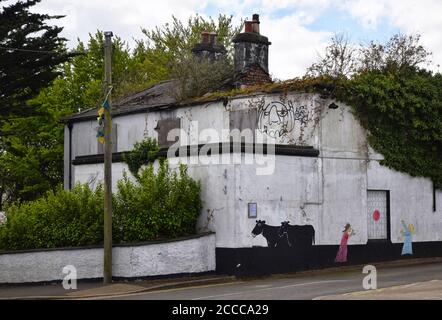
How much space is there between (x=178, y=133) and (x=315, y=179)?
24.0 feet

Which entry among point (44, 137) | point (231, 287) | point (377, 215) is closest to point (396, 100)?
point (377, 215)

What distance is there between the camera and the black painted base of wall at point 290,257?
80.3 ft

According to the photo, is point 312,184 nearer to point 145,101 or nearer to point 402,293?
point 402,293

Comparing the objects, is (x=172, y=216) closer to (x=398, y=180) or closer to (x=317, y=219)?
(x=317, y=219)

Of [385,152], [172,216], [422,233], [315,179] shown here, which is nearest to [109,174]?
[172,216]

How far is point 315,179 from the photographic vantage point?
26375 millimetres

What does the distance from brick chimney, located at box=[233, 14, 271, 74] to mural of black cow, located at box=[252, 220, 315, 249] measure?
9.77 metres

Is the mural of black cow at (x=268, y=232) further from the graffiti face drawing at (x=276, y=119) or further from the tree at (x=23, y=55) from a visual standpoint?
the tree at (x=23, y=55)

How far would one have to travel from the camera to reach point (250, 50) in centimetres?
3350

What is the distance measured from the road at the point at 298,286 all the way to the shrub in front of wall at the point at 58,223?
443 cm

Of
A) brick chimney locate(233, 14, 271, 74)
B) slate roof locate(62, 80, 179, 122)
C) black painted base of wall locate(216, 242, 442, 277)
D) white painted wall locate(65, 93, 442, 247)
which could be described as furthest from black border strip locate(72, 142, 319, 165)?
brick chimney locate(233, 14, 271, 74)

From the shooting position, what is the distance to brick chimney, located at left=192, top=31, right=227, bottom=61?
36.4 m

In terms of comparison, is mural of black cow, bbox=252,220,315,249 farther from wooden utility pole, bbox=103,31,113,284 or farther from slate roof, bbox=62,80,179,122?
slate roof, bbox=62,80,179,122

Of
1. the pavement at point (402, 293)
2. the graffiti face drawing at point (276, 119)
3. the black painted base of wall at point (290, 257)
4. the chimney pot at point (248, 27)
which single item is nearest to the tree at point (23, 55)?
the chimney pot at point (248, 27)
